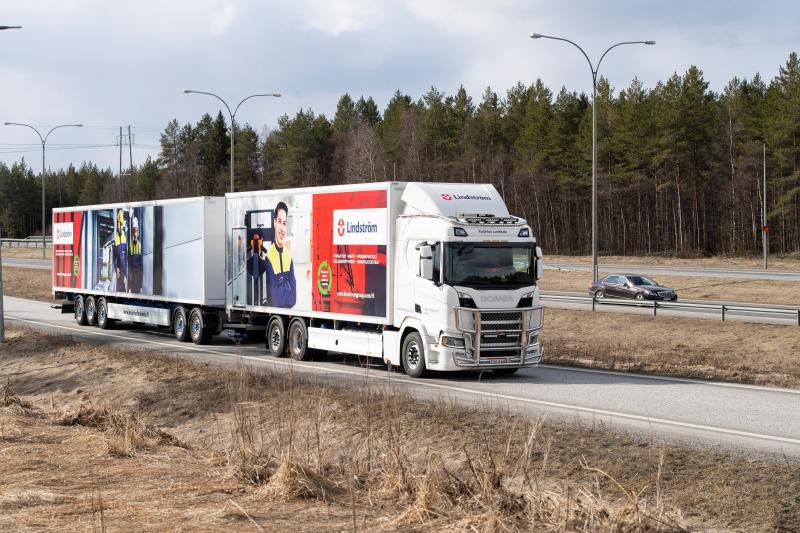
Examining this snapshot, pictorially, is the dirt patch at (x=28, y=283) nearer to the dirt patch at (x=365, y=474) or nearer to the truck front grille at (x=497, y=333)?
the truck front grille at (x=497, y=333)

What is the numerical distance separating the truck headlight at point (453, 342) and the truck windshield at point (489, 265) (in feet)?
3.22

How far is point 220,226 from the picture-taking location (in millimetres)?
25844

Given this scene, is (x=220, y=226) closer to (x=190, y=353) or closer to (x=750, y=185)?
(x=190, y=353)

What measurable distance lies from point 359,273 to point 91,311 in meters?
16.1

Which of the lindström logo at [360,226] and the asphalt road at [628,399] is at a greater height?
the lindström logo at [360,226]

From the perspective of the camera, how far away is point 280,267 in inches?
891

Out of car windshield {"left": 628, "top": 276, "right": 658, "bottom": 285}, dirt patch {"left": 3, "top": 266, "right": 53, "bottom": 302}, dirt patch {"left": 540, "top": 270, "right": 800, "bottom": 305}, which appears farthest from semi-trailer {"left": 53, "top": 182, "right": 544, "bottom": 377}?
dirt patch {"left": 3, "top": 266, "right": 53, "bottom": 302}

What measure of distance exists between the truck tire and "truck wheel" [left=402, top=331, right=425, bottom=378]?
11.4ft

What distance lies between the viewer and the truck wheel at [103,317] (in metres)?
31.9

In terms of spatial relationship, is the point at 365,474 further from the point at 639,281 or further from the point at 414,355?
the point at 639,281

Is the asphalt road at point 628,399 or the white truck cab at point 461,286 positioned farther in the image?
the white truck cab at point 461,286

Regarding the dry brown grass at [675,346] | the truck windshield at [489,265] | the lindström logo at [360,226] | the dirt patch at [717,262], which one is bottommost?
the dry brown grass at [675,346]

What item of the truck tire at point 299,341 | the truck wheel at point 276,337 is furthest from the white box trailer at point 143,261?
the truck tire at point 299,341

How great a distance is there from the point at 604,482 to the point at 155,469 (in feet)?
15.7
